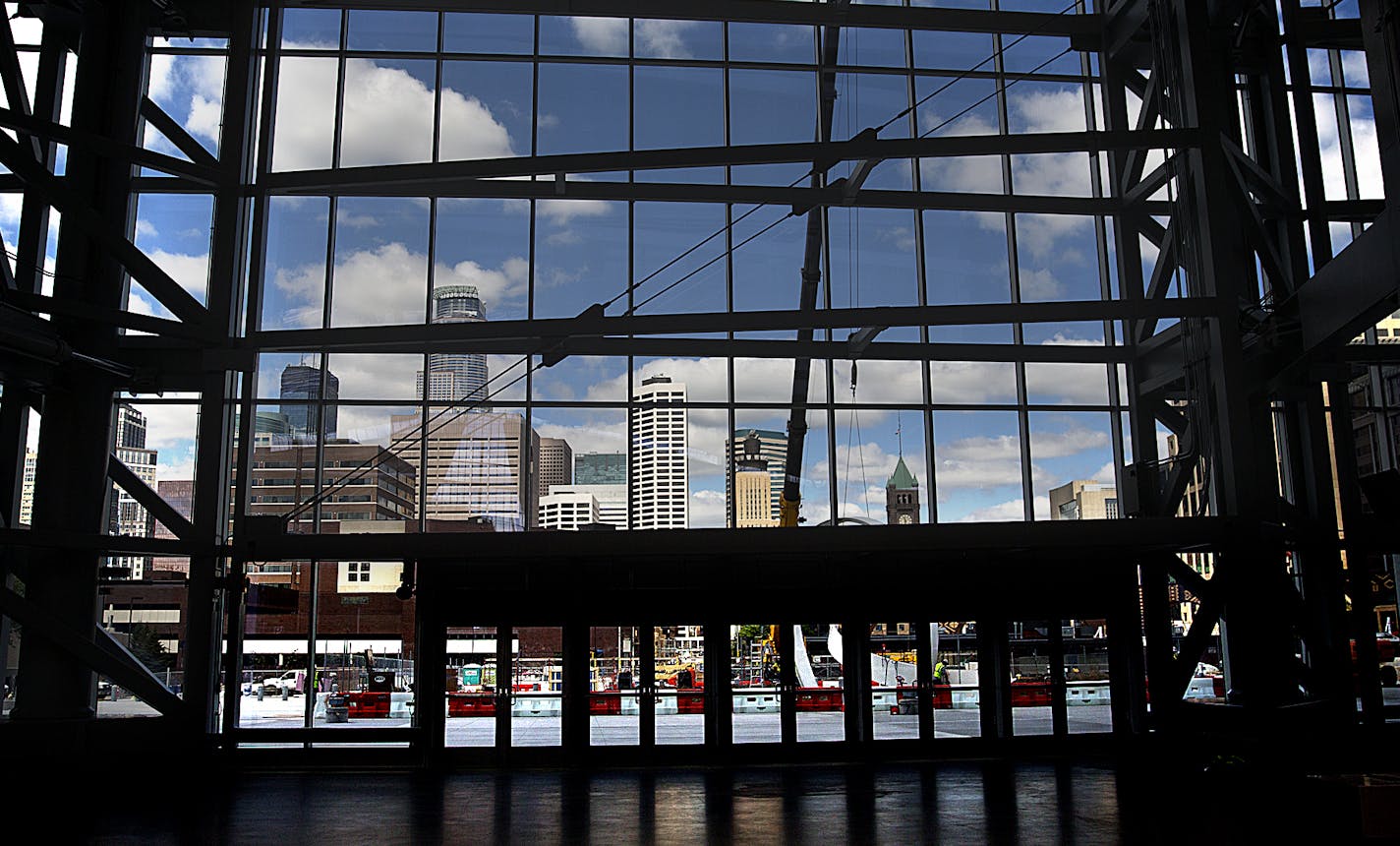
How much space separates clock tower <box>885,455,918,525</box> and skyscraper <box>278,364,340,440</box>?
9.33m

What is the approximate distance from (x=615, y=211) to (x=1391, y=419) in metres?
14.2

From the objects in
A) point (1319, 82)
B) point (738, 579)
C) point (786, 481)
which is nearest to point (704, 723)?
point (738, 579)

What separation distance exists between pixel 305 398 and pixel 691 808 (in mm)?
9707

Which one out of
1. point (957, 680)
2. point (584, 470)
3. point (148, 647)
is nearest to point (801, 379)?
Result: point (584, 470)

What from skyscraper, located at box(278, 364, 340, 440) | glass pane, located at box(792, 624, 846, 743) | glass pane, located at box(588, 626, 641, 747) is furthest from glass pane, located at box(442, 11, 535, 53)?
glass pane, located at box(792, 624, 846, 743)

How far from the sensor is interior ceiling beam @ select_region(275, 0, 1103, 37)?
59.5 feet

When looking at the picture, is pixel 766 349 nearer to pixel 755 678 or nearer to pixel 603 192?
pixel 603 192

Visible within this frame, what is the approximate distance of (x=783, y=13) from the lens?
19.3 m

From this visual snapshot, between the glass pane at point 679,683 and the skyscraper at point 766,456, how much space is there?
2577mm

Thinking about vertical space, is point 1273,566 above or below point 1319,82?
below

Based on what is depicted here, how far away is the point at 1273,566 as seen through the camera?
15.5 metres

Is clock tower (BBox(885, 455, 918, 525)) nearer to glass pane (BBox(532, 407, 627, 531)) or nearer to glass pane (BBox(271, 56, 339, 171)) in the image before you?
glass pane (BBox(532, 407, 627, 531))

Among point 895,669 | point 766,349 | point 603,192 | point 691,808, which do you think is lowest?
point 691,808

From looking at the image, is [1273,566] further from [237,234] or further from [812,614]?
[237,234]
